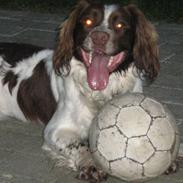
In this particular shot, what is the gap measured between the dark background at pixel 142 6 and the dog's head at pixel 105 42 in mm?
6694

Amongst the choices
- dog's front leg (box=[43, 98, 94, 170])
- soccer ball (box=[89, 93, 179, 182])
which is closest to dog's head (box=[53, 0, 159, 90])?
dog's front leg (box=[43, 98, 94, 170])

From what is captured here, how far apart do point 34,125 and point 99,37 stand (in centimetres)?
155

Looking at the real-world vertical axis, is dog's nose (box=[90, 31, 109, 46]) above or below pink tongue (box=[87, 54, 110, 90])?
above

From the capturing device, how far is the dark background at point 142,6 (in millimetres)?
12816

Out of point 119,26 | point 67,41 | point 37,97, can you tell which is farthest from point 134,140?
point 37,97

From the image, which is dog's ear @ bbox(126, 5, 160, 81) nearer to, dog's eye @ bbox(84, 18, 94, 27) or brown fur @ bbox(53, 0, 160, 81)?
brown fur @ bbox(53, 0, 160, 81)

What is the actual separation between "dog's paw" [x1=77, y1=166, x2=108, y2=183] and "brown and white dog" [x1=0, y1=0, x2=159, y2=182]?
0.11m

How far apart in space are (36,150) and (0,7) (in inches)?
309

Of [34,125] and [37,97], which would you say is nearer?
[37,97]

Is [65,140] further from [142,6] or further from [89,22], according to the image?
[142,6]

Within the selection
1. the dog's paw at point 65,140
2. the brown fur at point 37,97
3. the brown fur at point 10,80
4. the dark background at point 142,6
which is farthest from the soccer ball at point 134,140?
the dark background at point 142,6

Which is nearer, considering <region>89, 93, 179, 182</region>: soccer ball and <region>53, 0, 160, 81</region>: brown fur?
<region>89, 93, 179, 182</region>: soccer ball

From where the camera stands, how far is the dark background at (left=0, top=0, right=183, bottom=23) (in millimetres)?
12816

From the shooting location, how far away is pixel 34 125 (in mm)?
6621
